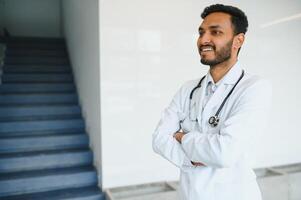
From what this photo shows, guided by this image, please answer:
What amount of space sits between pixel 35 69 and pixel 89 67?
6.70 ft

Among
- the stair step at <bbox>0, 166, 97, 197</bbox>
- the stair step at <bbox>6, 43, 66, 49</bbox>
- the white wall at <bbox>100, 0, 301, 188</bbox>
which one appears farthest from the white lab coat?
the stair step at <bbox>6, 43, 66, 49</bbox>

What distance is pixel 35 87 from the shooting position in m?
5.23

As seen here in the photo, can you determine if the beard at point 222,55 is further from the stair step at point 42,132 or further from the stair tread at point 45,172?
the stair step at point 42,132

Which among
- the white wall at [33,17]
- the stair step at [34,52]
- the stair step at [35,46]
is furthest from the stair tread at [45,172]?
the white wall at [33,17]

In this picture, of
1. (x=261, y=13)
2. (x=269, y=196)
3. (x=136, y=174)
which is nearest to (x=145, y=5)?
(x=261, y=13)

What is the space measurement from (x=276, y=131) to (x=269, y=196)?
916 mm

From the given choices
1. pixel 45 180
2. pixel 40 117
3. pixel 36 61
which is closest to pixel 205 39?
pixel 45 180

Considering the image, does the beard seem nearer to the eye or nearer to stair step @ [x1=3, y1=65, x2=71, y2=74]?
the eye

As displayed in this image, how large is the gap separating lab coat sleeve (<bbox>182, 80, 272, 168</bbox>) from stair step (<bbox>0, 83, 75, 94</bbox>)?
168 inches

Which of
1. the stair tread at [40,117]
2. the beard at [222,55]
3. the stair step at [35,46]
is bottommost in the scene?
the stair tread at [40,117]

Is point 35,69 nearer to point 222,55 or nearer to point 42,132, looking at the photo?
point 42,132

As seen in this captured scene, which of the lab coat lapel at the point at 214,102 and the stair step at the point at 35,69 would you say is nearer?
the lab coat lapel at the point at 214,102

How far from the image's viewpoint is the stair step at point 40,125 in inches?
173

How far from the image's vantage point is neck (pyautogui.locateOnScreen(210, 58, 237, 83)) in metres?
1.45
